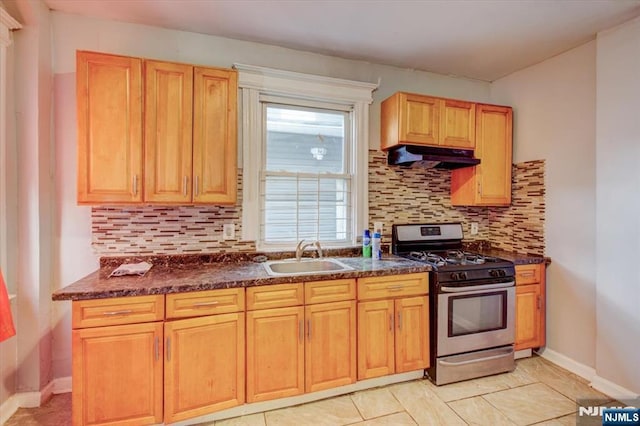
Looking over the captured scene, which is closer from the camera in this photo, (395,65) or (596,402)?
(596,402)

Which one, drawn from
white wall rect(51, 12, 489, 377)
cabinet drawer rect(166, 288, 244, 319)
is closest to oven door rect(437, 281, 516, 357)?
cabinet drawer rect(166, 288, 244, 319)

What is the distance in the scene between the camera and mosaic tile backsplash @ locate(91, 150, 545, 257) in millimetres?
2254

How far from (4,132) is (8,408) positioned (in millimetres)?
1733

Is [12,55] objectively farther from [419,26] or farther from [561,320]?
[561,320]

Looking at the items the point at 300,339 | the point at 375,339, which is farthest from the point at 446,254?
the point at 300,339

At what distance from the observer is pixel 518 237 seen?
2994 millimetres

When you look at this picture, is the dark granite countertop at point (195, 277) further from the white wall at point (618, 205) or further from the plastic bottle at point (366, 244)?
the white wall at point (618, 205)

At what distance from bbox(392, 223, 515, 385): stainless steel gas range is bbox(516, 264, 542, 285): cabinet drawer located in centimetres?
18

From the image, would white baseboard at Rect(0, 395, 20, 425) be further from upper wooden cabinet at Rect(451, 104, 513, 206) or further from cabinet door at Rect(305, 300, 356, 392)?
upper wooden cabinet at Rect(451, 104, 513, 206)

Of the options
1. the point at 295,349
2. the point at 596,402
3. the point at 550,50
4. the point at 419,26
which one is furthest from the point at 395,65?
the point at 596,402

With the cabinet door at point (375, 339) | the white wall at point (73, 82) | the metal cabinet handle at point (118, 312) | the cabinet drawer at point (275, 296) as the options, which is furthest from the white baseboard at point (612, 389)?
the white wall at point (73, 82)

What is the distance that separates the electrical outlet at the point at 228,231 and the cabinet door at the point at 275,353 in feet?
2.44

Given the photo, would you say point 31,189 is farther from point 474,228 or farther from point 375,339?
point 474,228

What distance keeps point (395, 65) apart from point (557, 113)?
1.45m
